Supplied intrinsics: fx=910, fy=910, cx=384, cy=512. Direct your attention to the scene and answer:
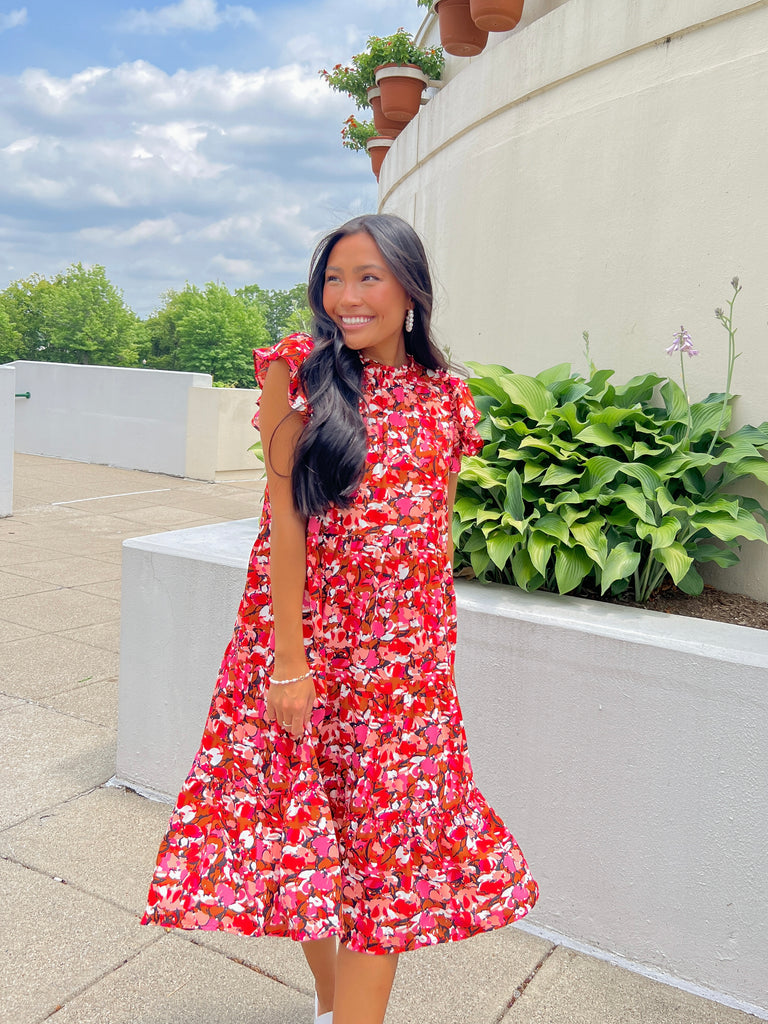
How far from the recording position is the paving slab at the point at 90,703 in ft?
12.2

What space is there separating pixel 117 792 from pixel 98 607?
2434 mm

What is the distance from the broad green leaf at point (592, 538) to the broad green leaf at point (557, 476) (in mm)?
154

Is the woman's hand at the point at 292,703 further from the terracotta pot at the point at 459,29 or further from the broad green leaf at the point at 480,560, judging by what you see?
the terracotta pot at the point at 459,29

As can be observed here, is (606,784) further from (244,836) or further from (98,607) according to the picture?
(98,607)

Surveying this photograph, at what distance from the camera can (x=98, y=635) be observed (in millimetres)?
4840

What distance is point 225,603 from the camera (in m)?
2.88

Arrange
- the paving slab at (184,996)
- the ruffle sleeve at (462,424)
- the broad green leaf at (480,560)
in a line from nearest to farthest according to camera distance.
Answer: the ruffle sleeve at (462,424), the paving slab at (184,996), the broad green leaf at (480,560)

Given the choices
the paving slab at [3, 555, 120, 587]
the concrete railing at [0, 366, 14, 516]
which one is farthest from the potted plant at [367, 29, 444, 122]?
the paving slab at [3, 555, 120, 587]

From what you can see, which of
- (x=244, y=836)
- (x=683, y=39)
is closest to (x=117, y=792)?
(x=244, y=836)

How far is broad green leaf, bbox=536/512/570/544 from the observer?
2.57 metres

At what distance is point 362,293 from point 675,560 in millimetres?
1303

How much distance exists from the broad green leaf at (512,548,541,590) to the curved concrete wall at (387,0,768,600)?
2.71ft

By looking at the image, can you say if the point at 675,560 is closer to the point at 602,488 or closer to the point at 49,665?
the point at 602,488

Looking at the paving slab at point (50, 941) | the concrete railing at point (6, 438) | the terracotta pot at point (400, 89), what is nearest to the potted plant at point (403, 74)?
the terracotta pot at point (400, 89)
